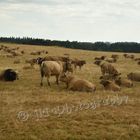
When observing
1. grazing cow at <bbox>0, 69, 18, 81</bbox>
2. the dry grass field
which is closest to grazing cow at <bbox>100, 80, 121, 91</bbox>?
the dry grass field

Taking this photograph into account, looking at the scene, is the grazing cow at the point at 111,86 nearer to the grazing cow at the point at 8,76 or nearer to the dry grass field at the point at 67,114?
the dry grass field at the point at 67,114

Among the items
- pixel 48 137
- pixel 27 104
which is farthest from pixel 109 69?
pixel 48 137

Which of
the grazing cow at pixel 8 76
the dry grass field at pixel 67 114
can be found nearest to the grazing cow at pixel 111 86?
the dry grass field at pixel 67 114

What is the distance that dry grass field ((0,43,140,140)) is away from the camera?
12.0 metres

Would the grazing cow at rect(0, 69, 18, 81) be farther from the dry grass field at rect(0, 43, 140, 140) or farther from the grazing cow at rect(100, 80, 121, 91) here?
the grazing cow at rect(100, 80, 121, 91)

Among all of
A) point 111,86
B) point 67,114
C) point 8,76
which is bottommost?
point 67,114

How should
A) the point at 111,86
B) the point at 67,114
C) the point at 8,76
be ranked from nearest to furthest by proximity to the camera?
1. the point at 67,114
2. the point at 111,86
3. the point at 8,76

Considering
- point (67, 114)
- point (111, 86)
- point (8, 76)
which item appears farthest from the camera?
point (8, 76)

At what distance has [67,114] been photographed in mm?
14281

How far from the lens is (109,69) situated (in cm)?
2847

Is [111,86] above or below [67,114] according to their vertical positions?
above

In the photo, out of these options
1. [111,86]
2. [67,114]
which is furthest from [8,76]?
[67,114]

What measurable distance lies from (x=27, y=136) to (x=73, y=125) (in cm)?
184

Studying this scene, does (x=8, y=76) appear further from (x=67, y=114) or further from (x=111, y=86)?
(x=67, y=114)
